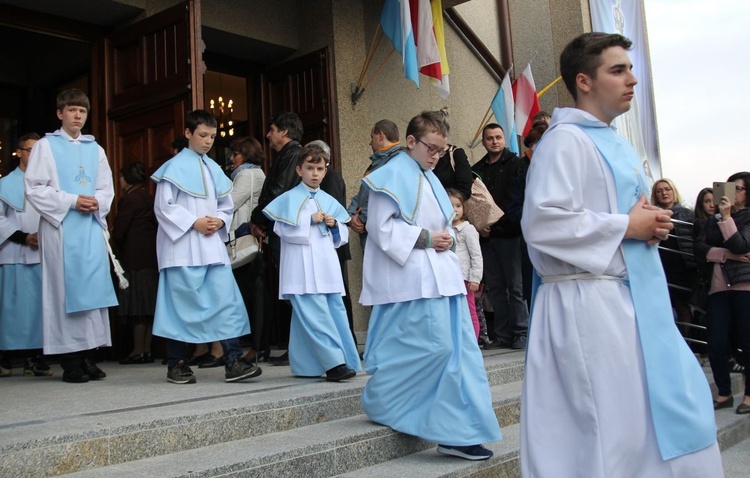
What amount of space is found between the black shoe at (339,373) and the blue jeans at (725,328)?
307 centimetres

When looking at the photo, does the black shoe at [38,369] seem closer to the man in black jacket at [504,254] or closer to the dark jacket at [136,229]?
the dark jacket at [136,229]

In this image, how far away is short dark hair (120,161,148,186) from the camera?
24.4 ft

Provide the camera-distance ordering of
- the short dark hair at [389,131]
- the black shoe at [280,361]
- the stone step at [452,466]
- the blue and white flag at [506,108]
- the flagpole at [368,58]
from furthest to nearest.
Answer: the blue and white flag at [506,108], the flagpole at [368,58], the black shoe at [280,361], the short dark hair at [389,131], the stone step at [452,466]

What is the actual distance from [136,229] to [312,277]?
2.53 m

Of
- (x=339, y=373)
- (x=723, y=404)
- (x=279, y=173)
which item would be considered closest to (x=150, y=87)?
(x=279, y=173)

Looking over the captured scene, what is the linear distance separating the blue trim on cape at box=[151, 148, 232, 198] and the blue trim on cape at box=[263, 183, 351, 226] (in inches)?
16.0

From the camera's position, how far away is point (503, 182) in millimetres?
7828

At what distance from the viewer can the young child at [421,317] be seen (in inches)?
160

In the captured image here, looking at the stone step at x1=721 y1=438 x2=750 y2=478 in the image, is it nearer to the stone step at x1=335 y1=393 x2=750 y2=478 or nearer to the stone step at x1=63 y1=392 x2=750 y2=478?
the stone step at x1=335 y1=393 x2=750 y2=478

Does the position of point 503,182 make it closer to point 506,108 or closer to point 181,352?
point 506,108

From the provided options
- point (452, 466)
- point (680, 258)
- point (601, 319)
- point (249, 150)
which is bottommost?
point (452, 466)

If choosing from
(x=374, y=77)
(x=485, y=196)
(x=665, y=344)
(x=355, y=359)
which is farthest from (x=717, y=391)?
(x=374, y=77)

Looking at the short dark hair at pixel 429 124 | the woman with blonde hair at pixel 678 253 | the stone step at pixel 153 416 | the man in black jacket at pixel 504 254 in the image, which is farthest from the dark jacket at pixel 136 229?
the woman with blonde hair at pixel 678 253

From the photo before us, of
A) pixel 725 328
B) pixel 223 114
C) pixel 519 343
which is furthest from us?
pixel 223 114
